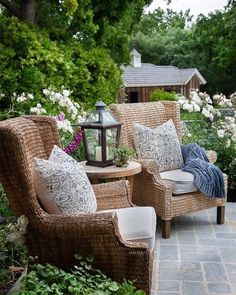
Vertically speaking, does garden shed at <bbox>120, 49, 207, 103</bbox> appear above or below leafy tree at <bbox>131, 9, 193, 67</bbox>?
below

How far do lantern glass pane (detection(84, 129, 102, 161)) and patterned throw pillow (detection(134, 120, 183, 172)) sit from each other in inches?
28.5

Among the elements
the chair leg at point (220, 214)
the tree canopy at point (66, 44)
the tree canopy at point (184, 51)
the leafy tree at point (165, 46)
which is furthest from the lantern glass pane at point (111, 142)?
the leafy tree at point (165, 46)

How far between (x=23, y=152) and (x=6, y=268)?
1.01m

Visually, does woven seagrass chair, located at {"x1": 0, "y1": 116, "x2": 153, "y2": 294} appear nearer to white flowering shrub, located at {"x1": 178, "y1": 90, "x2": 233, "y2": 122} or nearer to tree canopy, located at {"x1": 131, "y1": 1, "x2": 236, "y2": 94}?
white flowering shrub, located at {"x1": 178, "y1": 90, "x2": 233, "y2": 122}

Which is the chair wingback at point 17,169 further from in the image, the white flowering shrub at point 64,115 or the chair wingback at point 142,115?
the chair wingback at point 142,115

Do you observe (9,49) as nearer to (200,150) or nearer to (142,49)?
(200,150)

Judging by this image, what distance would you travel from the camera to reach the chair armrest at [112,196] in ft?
10.2

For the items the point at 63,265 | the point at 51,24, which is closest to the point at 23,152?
the point at 63,265

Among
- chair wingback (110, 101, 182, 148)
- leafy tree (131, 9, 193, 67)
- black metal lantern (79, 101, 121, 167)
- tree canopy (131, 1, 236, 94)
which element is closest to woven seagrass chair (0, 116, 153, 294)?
black metal lantern (79, 101, 121, 167)

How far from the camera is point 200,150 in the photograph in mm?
4438

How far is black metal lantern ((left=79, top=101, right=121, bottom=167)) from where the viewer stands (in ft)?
11.7

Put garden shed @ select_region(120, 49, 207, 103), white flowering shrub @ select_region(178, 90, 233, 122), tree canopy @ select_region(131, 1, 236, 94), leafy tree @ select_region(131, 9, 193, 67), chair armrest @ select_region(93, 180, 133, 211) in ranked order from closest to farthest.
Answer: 1. chair armrest @ select_region(93, 180, 133, 211)
2. white flowering shrub @ select_region(178, 90, 233, 122)
3. garden shed @ select_region(120, 49, 207, 103)
4. tree canopy @ select_region(131, 1, 236, 94)
5. leafy tree @ select_region(131, 9, 193, 67)

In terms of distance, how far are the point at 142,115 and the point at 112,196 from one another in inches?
60.9

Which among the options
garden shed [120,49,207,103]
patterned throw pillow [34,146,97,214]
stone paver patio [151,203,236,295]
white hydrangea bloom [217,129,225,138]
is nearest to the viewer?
patterned throw pillow [34,146,97,214]
